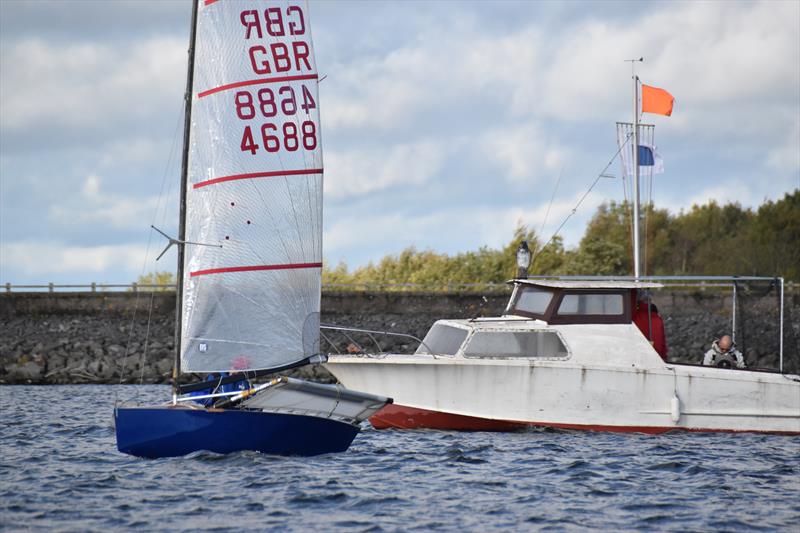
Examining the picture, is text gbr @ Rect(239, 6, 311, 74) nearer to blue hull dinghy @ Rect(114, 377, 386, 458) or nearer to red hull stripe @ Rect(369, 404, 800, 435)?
blue hull dinghy @ Rect(114, 377, 386, 458)

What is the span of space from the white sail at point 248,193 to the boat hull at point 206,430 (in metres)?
1.00

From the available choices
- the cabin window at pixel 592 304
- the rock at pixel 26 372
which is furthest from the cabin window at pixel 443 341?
the rock at pixel 26 372

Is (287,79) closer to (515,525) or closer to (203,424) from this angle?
(203,424)

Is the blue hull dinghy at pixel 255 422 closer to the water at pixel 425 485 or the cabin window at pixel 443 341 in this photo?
the water at pixel 425 485

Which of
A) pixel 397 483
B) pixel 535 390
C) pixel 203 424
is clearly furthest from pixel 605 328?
pixel 203 424

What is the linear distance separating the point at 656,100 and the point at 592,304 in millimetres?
5691

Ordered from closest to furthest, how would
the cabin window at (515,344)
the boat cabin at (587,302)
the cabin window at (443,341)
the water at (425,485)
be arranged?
the water at (425,485)
the cabin window at (515,344)
the cabin window at (443,341)
the boat cabin at (587,302)

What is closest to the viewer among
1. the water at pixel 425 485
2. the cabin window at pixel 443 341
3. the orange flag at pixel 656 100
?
the water at pixel 425 485

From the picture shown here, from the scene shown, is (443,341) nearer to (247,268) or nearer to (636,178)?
(636,178)

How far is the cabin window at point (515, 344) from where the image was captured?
2245 centimetres

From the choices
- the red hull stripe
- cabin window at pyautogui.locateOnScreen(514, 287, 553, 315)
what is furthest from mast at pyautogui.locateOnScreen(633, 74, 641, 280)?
the red hull stripe

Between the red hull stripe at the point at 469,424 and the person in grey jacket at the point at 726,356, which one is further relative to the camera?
the person in grey jacket at the point at 726,356

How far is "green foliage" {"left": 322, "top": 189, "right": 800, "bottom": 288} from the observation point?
65.6 metres

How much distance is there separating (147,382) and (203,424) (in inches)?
936
